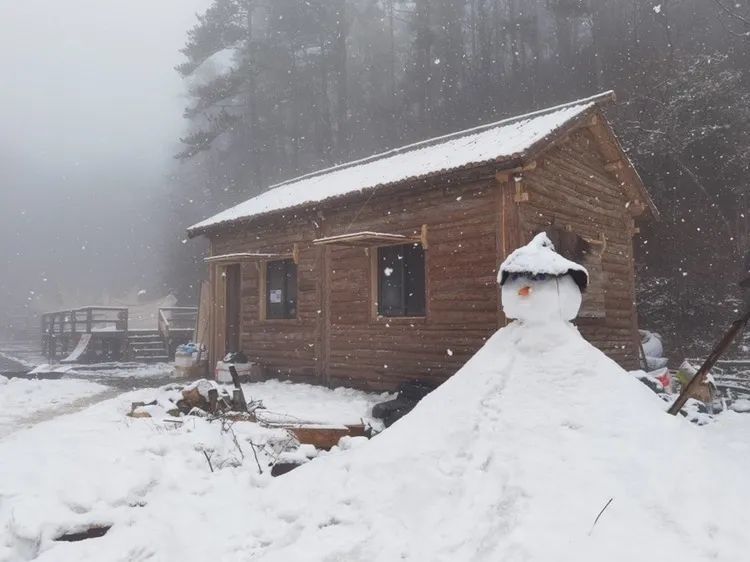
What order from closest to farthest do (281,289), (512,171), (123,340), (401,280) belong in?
1. (512,171)
2. (401,280)
3. (281,289)
4. (123,340)

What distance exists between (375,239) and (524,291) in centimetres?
485

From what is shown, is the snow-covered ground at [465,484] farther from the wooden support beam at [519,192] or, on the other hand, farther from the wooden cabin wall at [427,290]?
the wooden cabin wall at [427,290]

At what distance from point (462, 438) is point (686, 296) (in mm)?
15826

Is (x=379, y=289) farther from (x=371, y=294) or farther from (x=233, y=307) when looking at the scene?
A: (x=233, y=307)

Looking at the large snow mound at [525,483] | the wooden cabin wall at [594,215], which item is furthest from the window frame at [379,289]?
the large snow mound at [525,483]

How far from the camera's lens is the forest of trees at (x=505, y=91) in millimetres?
17812

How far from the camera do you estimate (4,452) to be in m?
4.64

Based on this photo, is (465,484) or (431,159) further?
(431,159)

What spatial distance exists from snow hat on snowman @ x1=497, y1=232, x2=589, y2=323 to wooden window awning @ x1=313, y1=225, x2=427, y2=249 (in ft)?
13.5

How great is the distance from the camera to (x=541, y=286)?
4.80 m

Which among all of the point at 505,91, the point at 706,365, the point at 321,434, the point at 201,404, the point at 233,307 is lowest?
the point at 321,434

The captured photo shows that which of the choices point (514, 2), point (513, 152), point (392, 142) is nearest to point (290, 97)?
point (392, 142)

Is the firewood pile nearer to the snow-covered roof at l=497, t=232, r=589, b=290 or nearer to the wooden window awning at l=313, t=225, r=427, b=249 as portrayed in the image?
the wooden window awning at l=313, t=225, r=427, b=249

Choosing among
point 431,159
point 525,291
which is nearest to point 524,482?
point 525,291
